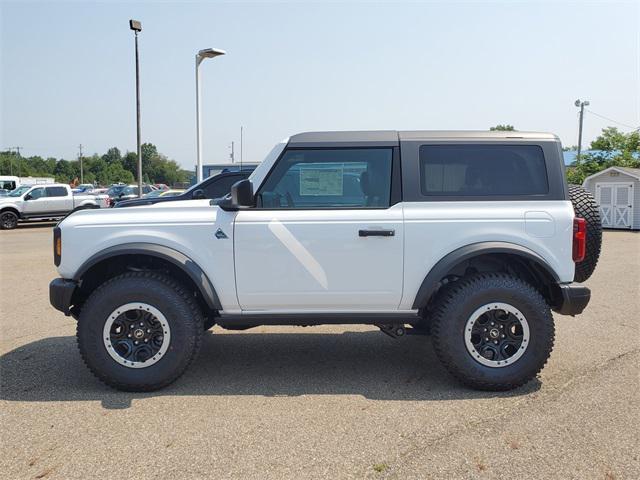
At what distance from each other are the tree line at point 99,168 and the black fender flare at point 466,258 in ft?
353

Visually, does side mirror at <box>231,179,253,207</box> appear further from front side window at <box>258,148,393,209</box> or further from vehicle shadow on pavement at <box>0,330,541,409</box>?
vehicle shadow on pavement at <box>0,330,541,409</box>

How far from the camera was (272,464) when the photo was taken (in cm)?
315

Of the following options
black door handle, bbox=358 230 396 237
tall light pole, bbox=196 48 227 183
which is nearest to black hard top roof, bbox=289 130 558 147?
black door handle, bbox=358 230 396 237

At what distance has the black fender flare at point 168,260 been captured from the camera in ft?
14.0

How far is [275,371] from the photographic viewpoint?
4.84 meters

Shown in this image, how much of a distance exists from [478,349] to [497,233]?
3.03 feet

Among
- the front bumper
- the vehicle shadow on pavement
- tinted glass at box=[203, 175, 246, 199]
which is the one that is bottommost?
the vehicle shadow on pavement

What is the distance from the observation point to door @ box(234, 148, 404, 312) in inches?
169

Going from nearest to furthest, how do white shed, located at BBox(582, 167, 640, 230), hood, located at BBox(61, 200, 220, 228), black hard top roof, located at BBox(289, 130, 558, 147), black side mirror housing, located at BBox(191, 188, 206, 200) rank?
hood, located at BBox(61, 200, 220, 228), black hard top roof, located at BBox(289, 130, 558, 147), black side mirror housing, located at BBox(191, 188, 206, 200), white shed, located at BBox(582, 167, 640, 230)

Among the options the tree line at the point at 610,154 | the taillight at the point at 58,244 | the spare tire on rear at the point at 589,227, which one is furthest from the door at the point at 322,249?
the tree line at the point at 610,154

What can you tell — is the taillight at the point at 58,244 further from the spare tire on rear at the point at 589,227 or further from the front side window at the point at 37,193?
the front side window at the point at 37,193

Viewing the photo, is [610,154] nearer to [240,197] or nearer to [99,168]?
[240,197]

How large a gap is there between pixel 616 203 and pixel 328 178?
23117mm

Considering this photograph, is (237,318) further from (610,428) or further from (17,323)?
(17,323)
